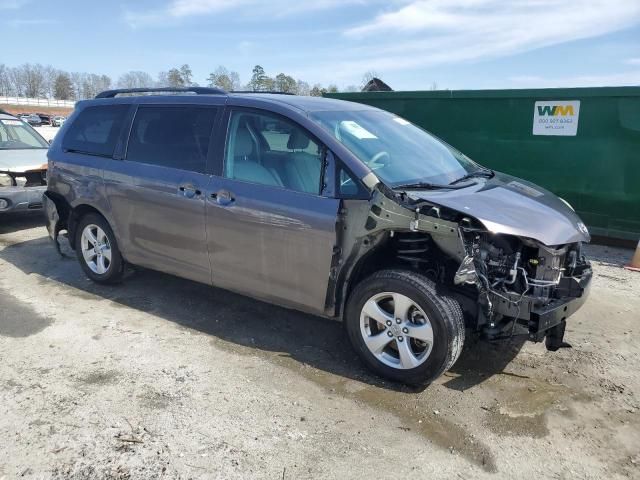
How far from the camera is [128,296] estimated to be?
5219 millimetres

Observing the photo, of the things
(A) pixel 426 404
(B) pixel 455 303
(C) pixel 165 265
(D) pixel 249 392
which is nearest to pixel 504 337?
(B) pixel 455 303

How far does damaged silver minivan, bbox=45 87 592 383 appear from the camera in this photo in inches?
132

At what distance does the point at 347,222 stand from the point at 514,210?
3.58ft

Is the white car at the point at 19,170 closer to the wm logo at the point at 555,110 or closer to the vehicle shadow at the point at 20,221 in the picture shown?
the vehicle shadow at the point at 20,221

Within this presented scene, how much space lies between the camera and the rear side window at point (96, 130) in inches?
→ 201

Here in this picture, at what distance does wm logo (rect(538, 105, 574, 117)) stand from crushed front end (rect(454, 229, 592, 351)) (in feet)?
15.9

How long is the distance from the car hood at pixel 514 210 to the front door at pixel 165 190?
184 cm

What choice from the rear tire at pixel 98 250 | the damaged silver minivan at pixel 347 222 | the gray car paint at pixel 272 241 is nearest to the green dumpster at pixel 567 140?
the damaged silver minivan at pixel 347 222

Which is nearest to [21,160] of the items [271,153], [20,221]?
[20,221]

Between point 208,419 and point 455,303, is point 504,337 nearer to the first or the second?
point 455,303

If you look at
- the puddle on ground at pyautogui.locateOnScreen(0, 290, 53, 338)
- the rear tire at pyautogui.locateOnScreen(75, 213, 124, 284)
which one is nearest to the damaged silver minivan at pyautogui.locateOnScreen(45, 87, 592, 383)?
the rear tire at pyautogui.locateOnScreen(75, 213, 124, 284)

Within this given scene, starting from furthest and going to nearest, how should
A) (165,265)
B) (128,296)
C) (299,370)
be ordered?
(128,296), (165,265), (299,370)

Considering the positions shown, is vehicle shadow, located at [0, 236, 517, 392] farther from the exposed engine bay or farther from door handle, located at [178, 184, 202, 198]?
door handle, located at [178, 184, 202, 198]

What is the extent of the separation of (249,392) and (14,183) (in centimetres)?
610
